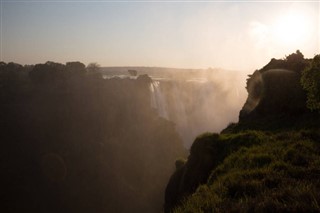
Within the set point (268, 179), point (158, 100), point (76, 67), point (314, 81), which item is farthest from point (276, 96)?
point (158, 100)

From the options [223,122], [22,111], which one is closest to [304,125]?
[22,111]

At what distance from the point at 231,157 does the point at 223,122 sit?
4500 inches

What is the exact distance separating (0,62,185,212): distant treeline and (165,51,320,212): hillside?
40.0 metres

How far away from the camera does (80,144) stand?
74.4 m

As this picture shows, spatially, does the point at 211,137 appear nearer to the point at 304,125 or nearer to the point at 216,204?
the point at 304,125

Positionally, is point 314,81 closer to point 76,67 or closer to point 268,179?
point 268,179

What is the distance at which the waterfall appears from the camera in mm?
97875

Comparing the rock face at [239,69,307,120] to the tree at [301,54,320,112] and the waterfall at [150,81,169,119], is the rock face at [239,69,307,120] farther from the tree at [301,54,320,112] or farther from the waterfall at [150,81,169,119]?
the waterfall at [150,81,169,119]

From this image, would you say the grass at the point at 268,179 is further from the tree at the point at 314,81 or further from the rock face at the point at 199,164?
the tree at the point at 314,81

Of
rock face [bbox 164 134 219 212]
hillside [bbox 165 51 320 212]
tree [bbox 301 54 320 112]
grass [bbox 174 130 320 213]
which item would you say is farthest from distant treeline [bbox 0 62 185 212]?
grass [bbox 174 130 320 213]

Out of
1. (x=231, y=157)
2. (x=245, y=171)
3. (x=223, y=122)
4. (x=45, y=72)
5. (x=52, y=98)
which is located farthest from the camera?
(x=223, y=122)

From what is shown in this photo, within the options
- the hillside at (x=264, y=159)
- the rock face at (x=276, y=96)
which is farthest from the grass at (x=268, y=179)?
the rock face at (x=276, y=96)

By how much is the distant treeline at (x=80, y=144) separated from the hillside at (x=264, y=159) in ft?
131

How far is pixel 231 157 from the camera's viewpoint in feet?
54.9
